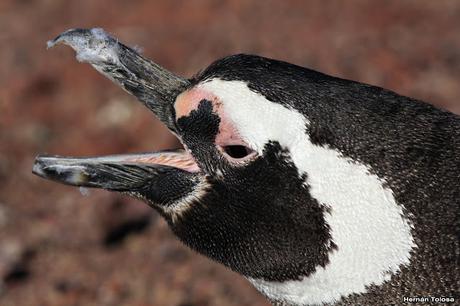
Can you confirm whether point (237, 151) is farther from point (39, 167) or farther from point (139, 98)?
point (39, 167)

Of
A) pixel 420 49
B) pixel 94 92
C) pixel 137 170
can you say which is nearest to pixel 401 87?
pixel 420 49

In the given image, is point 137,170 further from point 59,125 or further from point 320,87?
point 59,125

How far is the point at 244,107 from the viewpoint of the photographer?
3635 mm

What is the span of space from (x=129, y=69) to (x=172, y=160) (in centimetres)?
39

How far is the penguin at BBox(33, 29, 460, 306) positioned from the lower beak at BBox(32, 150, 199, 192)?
0.04 meters

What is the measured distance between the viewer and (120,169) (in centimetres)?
393

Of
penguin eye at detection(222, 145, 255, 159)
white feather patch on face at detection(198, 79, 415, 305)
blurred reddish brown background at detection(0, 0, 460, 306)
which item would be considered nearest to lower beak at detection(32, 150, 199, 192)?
penguin eye at detection(222, 145, 255, 159)

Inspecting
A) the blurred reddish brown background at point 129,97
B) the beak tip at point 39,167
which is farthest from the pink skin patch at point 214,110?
the blurred reddish brown background at point 129,97

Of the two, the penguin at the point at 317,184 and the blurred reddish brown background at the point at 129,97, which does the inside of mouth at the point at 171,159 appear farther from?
the blurred reddish brown background at the point at 129,97

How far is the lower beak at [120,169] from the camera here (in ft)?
12.9

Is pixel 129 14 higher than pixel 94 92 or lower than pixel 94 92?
higher

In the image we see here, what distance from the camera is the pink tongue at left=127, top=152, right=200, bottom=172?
3891 millimetres

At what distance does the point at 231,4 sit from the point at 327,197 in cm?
669

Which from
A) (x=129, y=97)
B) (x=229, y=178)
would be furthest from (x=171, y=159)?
(x=129, y=97)
